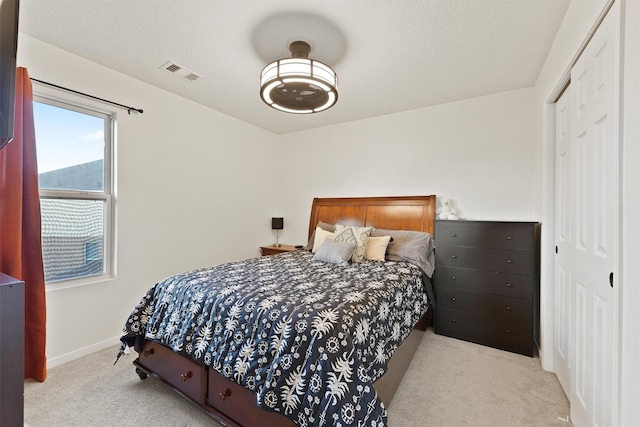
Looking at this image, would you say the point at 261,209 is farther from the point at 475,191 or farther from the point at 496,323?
the point at 496,323

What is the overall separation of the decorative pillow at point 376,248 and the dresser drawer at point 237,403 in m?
1.84

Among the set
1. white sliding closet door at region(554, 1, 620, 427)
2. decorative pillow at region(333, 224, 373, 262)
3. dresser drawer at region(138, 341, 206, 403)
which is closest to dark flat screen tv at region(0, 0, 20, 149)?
dresser drawer at region(138, 341, 206, 403)

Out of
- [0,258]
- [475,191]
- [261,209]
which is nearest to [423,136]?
A: [475,191]

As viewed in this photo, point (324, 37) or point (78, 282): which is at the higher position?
point (324, 37)

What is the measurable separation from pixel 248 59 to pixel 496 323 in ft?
10.7

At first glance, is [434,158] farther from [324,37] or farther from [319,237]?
[324,37]

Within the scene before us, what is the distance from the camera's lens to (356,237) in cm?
310

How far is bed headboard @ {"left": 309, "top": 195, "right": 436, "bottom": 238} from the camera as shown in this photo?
3295 millimetres

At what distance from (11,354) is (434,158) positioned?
361 centimetres

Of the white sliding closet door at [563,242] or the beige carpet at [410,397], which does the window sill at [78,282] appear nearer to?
the beige carpet at [410,397]

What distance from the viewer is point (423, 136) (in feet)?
11.2

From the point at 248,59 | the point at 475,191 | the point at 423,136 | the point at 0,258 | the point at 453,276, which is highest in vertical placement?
the point at 248,59

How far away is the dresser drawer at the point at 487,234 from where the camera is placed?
2.53 m

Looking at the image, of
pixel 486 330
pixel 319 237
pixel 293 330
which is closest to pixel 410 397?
pixel 293 330
